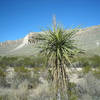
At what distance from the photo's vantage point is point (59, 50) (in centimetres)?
596

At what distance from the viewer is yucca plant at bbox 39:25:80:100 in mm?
5915

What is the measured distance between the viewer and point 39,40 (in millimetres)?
6574

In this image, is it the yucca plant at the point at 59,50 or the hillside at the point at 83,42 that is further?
the hillside at the point at 83,42

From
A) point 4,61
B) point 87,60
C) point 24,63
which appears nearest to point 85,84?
point 87,60

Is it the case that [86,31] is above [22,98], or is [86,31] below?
above

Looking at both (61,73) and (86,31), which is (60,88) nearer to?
(61,73)

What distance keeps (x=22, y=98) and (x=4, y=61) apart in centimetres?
2610

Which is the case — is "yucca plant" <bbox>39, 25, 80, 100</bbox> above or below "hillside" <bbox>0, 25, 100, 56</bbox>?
below

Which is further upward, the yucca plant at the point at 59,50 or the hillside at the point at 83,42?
the hillside at the point at 83,42

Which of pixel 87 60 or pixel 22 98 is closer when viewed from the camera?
pixel 22 98

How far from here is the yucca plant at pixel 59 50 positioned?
592 centimetres

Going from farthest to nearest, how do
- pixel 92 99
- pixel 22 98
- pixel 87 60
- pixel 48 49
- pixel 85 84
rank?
pixel 87 60
pixel 85 84
pixel 22 98
pixel 92 99
pixel 48 49

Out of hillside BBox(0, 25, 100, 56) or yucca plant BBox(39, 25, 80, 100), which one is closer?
yucca plant BBox(39, 25, 80, 100)

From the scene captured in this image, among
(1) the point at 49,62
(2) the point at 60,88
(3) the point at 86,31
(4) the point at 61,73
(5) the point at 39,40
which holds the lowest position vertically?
(2) the point at 60,88
